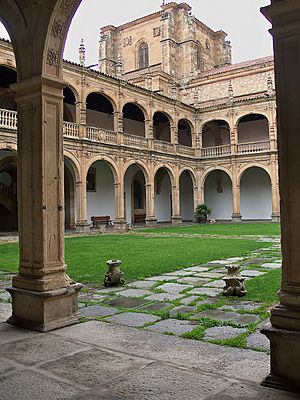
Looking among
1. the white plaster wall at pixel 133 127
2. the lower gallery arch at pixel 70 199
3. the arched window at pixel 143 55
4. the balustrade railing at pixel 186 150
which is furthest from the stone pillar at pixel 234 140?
the arched window at pixel 143 55

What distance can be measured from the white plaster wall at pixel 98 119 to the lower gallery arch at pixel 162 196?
20.3ft

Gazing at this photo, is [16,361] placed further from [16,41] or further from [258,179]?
[258,179]

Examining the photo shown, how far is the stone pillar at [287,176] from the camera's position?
8.99 ft

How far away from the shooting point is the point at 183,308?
16.8 feet

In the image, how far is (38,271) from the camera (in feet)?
14.2

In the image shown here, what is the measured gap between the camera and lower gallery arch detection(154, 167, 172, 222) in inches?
1272

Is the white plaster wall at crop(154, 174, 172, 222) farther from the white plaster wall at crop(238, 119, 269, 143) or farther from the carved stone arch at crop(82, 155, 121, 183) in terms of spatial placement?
the carved stone arch at crop(82, 155, 121, 183)

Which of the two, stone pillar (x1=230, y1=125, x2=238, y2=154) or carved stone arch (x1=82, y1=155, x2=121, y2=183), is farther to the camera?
stone pillar (x1=230, y1=125, x2=238, y2=154)

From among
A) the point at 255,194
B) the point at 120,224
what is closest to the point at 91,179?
the point at 120,224

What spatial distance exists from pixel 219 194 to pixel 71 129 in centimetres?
1566

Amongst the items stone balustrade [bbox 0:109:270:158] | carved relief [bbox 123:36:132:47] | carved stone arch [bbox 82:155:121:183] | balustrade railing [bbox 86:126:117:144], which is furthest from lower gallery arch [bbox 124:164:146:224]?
carved relief [bbox 123:36:132:47]

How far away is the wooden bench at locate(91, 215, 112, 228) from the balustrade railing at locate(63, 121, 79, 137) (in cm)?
569

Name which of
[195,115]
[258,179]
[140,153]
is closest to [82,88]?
[140,153]

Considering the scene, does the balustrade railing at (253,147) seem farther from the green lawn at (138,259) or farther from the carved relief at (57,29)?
the carved relief at (57,29)
